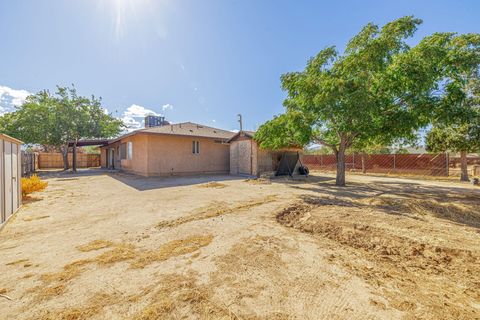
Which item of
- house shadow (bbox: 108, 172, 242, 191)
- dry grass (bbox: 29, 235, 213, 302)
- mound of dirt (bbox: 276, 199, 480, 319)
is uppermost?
house shadow (bbox: 108, 172, 242, 191)

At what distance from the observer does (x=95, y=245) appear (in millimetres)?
3293

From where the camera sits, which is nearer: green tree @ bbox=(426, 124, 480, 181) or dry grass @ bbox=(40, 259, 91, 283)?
dry grass @ bbox=(40, 259, 91, 283)

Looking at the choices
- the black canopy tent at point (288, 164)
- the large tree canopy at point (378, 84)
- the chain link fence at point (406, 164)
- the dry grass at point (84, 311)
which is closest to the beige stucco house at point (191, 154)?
the black canopy tent at point (288, 164)

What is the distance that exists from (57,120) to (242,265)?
2212cm

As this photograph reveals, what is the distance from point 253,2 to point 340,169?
9270 millimetres

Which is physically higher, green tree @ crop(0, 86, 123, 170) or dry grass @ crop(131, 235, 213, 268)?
green tree @ crop(0, 86, 123, 170)

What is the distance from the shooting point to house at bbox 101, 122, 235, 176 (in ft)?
42.8

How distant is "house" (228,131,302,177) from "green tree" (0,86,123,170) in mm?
13654

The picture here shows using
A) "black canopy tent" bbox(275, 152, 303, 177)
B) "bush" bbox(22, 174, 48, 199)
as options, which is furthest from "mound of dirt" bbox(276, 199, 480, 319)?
"black canopy tent" bbox(275, 152, 303, 177)

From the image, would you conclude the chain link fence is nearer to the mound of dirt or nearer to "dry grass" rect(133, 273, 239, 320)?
the mound of dirt

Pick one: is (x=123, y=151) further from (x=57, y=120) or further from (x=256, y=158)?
(x=256, y=158)

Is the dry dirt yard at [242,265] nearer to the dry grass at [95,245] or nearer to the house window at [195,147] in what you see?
the dry grass at [95,245]

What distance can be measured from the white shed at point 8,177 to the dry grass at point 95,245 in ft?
7.59

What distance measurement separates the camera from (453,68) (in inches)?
268
